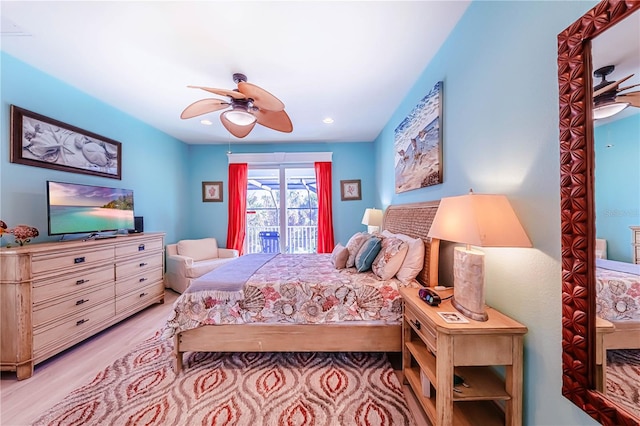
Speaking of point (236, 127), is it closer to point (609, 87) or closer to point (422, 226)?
point (422, 226)

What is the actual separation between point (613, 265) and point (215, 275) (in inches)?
96.2

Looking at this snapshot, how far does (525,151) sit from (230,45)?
2.22m

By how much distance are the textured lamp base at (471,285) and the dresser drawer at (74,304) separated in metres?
3.18

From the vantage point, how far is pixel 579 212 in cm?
87

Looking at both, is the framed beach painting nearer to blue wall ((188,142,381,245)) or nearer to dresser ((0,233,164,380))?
blue wall ((188,142,381,245))

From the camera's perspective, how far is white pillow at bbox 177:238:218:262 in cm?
396

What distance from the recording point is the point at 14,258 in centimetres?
174

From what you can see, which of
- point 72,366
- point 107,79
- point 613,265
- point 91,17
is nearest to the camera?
point 613,265

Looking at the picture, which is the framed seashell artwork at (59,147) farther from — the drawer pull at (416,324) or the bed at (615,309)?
the bed at (615,309)

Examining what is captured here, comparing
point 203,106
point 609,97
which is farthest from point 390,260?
point 203,106

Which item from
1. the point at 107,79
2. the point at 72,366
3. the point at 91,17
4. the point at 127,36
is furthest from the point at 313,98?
the point at 72,366

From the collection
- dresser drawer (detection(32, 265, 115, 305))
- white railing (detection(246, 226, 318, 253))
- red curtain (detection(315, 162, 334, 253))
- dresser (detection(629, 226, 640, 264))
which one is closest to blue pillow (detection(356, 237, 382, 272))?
dresser (detection(629, 226, 640, 264))

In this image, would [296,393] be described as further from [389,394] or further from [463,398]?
[463,398]

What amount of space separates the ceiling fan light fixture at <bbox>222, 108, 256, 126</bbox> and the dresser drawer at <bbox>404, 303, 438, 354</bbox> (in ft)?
7.19
